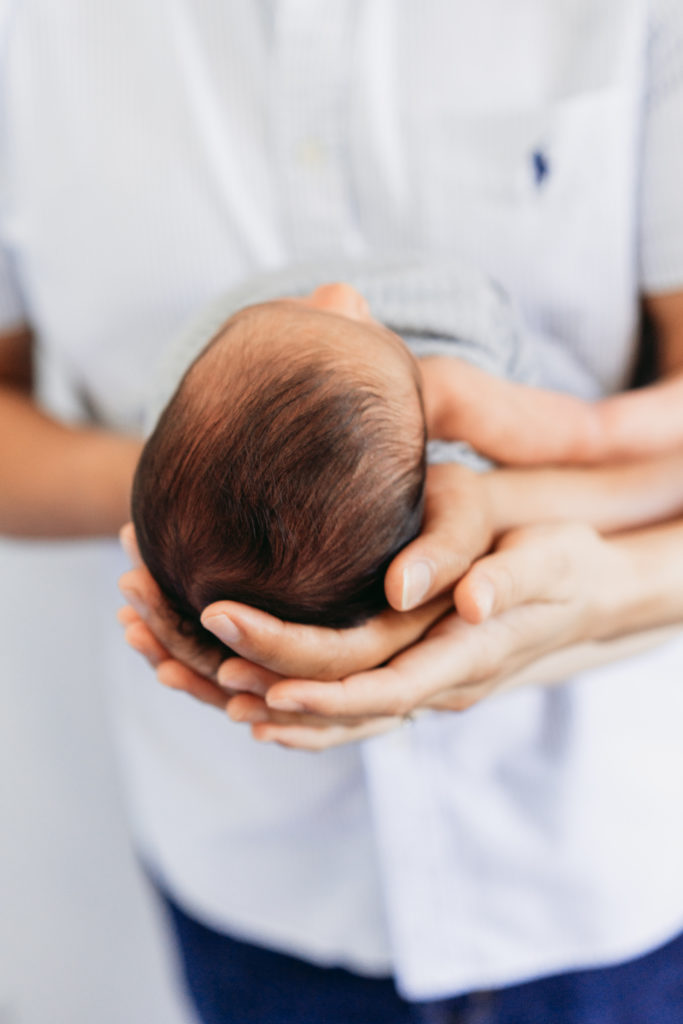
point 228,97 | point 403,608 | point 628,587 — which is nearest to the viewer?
point 403,608

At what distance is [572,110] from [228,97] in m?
0.28

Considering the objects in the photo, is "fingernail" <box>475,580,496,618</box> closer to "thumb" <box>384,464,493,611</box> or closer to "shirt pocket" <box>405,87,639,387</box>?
"thumb" <box>384,464,493,611</box>

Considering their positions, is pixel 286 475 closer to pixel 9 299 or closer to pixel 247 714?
pixel 247 714

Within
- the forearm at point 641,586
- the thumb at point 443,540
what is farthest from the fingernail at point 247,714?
the forearm at point 641,586

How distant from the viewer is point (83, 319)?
2.46 ft

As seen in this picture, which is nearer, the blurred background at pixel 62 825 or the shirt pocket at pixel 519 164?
the shirt pocket at pixel 519 164

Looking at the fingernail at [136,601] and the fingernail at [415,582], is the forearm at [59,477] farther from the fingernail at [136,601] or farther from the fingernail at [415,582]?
the fingernail at [415,582]

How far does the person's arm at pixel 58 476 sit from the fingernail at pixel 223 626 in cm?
31

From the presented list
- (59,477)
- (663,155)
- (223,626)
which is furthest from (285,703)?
(663,155)

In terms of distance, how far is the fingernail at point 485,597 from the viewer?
444 mm

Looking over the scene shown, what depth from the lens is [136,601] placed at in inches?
19.8

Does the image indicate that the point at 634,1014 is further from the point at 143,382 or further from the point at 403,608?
the point at 143,382

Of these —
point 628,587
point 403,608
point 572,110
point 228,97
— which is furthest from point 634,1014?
point 228,97

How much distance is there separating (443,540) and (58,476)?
0.43 metres
